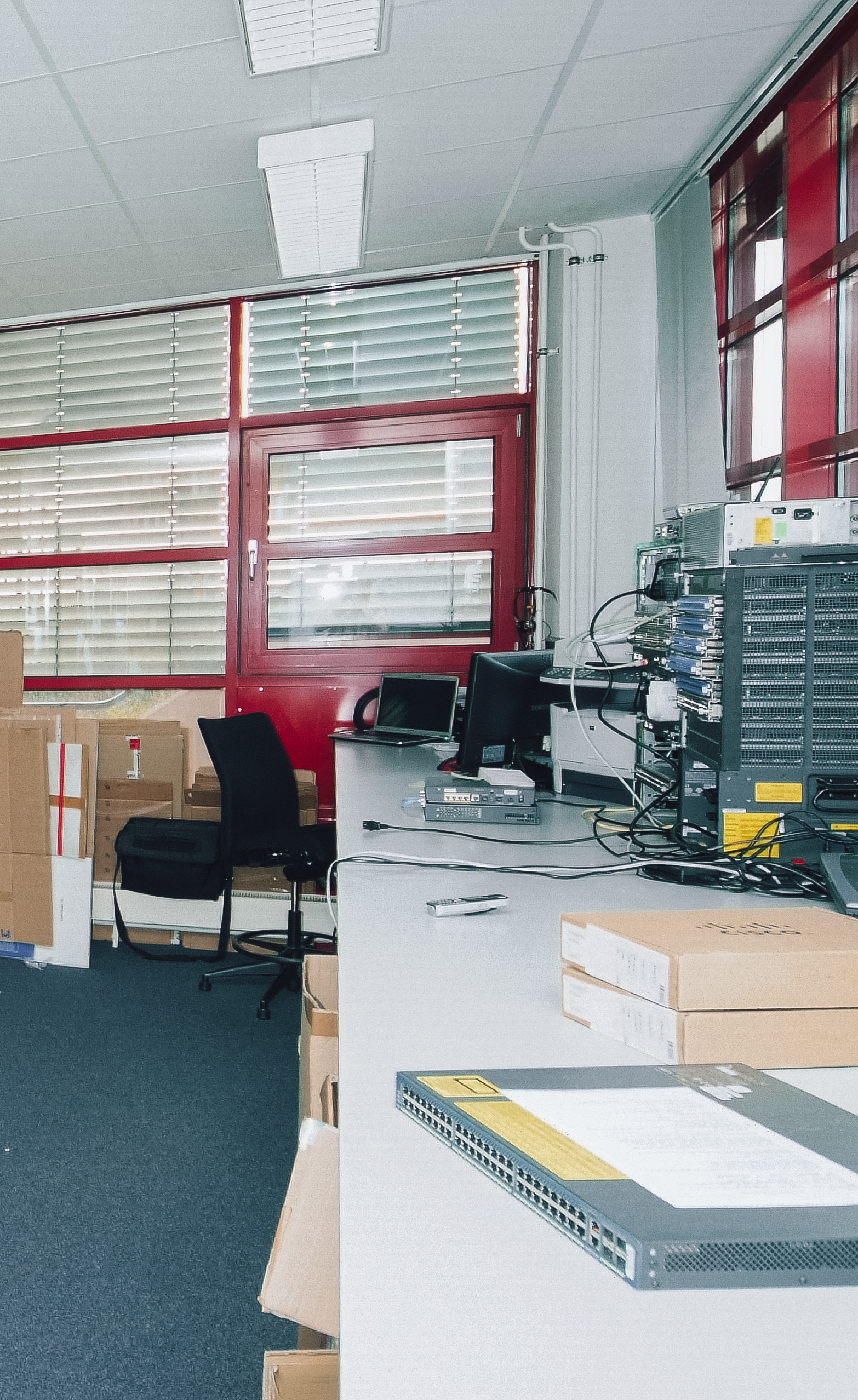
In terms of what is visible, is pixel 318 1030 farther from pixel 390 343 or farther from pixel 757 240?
pixel 390 343

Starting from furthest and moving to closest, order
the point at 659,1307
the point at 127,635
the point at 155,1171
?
A: the point at 127,635 < the point at 155,1171 < the point at 659,1307

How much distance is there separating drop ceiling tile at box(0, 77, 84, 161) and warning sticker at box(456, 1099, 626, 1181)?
2.89 metres

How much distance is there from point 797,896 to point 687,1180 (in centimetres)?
84

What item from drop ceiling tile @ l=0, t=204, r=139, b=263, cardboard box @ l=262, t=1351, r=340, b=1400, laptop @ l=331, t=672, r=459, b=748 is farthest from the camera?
laptop @ l=331, t=672, r=459, b=748

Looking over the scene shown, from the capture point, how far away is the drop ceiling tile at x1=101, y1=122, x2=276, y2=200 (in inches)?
103

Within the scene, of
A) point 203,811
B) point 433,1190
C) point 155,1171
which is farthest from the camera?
point 203,811

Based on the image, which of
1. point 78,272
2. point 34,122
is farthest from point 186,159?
point 78,272

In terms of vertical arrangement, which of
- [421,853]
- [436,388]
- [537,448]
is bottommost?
[421,853]

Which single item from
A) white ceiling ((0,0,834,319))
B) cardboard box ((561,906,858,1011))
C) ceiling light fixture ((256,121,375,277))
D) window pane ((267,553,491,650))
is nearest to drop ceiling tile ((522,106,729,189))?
white ceiling ((0,0,834,319))

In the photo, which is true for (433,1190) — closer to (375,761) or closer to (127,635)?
(375,761)

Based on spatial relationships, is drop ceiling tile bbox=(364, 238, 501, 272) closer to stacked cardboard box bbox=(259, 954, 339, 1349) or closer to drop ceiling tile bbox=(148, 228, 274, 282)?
drop ceiling tile bbox=(148, 228, 274, 282)

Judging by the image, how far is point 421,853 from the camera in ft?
4.98

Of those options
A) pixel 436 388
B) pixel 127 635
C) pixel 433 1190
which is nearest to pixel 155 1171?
pixel 433 1190

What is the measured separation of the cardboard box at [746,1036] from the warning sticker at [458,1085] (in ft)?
0.58
